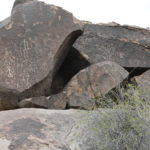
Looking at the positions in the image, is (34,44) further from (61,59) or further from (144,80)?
(144,80)

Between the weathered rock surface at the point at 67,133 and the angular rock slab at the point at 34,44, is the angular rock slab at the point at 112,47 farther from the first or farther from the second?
the weathered rock surface at the point at 67,133

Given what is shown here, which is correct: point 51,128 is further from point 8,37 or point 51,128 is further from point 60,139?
point 8,37

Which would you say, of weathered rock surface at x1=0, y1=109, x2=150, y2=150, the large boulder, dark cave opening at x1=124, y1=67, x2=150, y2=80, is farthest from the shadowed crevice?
weathered rock surface at x1=0, y1=109, x2=150, y2=150

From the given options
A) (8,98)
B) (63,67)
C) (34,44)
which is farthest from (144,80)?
(8,98)

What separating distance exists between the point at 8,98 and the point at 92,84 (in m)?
1.61

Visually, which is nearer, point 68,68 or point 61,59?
point 61,59

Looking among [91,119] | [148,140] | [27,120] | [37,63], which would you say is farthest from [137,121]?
[37,63]

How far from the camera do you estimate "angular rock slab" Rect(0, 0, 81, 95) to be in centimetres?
550

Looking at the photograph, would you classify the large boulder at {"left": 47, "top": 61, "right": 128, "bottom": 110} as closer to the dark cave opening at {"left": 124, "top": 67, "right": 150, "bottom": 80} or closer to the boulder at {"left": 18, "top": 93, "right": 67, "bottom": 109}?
the boulder at {"left": 18, "top": 93, "right": 67, "bottom": 109}

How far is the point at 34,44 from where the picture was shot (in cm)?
577

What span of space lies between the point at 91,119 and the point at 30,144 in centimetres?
81

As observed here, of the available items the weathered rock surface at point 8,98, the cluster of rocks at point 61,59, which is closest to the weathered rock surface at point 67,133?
the cluster of rocks at point 61,59

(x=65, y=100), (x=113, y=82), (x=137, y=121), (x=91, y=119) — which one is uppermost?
(x=137, y=121)

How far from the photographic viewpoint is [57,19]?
615cm
